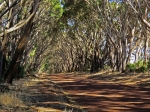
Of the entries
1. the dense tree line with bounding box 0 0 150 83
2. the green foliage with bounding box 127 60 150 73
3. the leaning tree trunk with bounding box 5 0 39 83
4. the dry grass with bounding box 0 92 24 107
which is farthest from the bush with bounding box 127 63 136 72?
the dry grass with bounding box 0 92 24 107

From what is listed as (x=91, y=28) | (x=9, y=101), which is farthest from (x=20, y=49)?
(x=91, y=28)

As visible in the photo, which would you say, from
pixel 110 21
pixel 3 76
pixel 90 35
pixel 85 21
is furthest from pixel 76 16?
pixel 3 76

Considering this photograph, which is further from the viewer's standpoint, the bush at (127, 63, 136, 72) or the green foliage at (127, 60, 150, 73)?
the bush at (127, 63, 136, 72)

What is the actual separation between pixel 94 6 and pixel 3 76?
55.9ft

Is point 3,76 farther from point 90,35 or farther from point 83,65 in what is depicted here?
point 83,65

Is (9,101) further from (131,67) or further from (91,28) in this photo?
(91,28)

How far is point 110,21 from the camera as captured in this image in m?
29.0

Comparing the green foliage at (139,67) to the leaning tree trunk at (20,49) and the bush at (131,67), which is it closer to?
the bush at (131,67)

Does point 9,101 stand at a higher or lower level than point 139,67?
lower

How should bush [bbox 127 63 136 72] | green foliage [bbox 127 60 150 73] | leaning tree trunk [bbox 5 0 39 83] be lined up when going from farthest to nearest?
bush [bbox 127 63 136 72]
green foliage [bbox 127 60 150 73]
leaning tree trunk [bbox 5 0 39 83]

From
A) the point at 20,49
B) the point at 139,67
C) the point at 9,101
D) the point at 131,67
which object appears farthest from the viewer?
the point at 131,67

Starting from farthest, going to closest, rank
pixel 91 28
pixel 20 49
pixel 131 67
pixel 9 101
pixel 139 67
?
pixel 91 28 < pixel 131 67 < pixel 139 67 < pixel 20 49 < pixel 9 101

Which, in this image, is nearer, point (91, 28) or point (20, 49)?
point (20, 49)

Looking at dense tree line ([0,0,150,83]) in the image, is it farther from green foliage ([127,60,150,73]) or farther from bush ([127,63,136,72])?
green foliage ([127,60,150,73])
